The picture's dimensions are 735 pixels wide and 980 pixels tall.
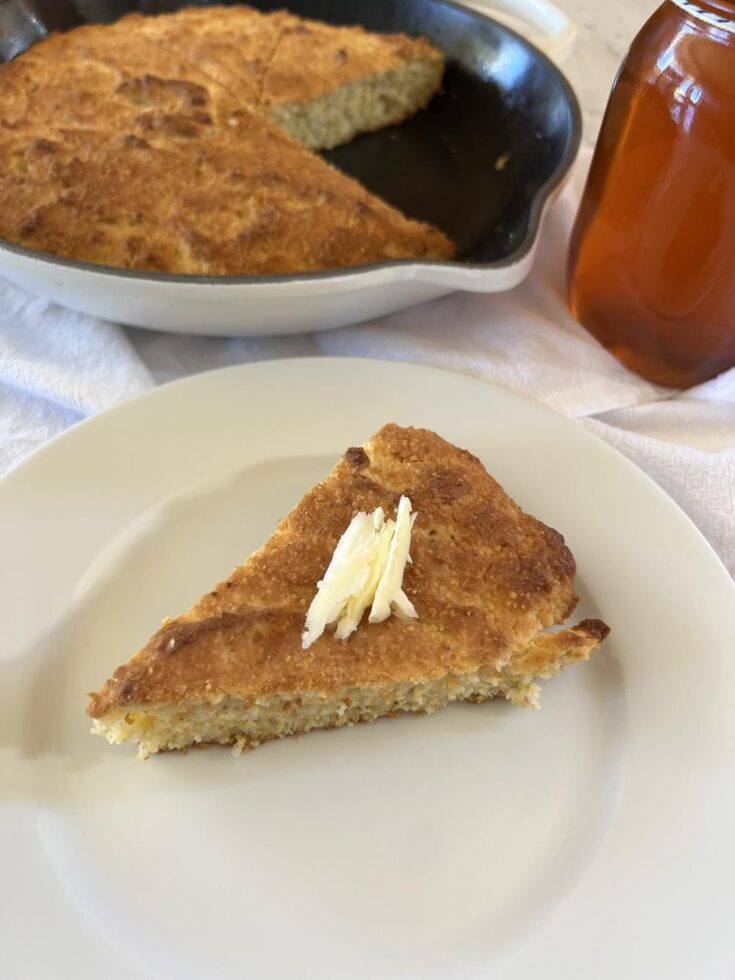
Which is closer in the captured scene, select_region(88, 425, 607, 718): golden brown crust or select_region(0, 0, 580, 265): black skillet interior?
select_region(88, 425, 607, 718): golden brown crust

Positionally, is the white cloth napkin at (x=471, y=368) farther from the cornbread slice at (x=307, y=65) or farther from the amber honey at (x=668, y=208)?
the cornbread slice at (x=307, y=65)

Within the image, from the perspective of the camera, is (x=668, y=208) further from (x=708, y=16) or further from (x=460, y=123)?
(x=460, y=123)

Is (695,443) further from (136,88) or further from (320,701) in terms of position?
(136,88)

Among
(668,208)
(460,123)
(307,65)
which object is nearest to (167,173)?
(307,65)

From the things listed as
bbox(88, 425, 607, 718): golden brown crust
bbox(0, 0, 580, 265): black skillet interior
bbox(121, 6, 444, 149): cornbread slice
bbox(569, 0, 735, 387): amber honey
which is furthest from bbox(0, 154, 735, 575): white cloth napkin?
bbox(121, 6, 444, 149): cornbread slice

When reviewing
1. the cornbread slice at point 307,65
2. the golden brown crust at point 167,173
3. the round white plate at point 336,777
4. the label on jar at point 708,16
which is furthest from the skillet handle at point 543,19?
the round white plate at point 336,777

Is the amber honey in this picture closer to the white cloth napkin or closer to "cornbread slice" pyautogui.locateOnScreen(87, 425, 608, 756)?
the white cloth napkin

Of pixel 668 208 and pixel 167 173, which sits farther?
pixel 167 173
